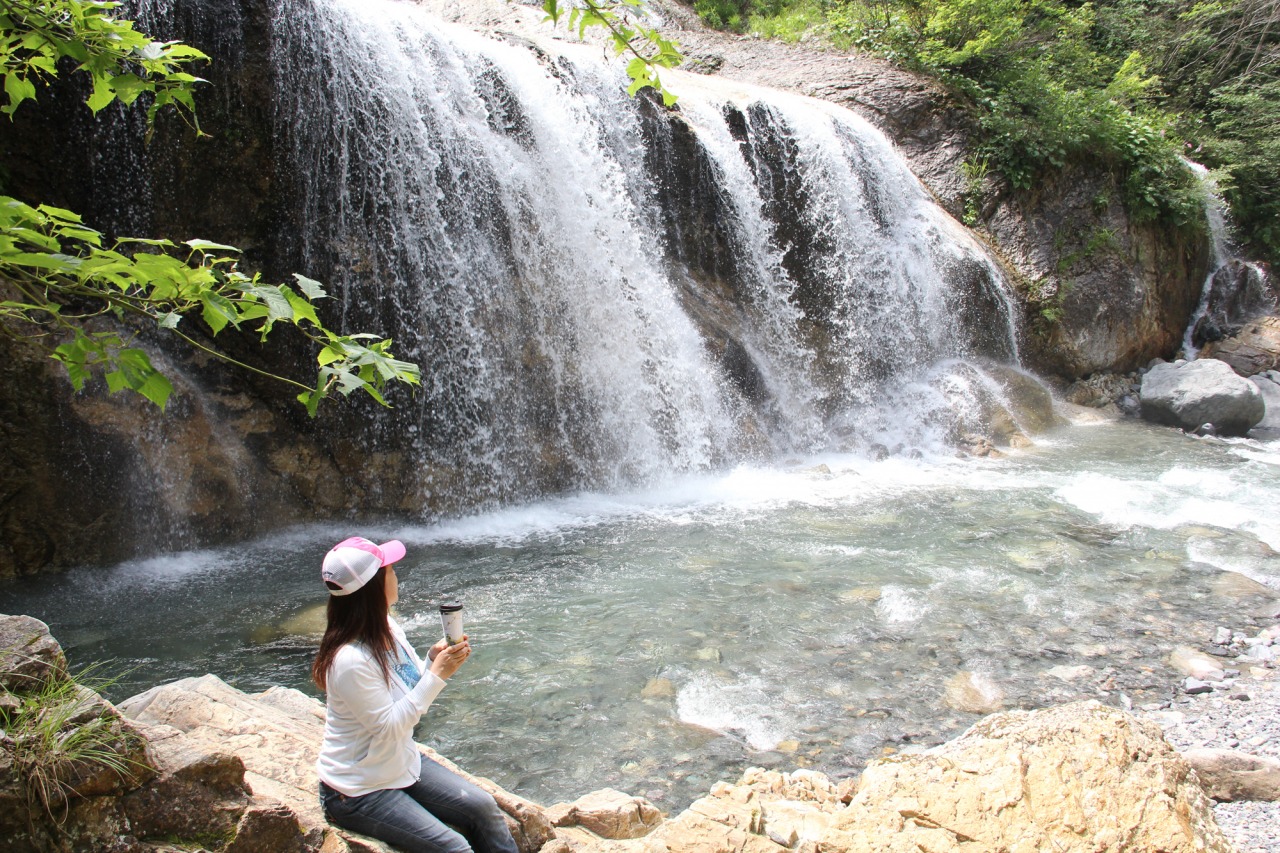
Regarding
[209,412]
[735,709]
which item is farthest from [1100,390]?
[209,412]

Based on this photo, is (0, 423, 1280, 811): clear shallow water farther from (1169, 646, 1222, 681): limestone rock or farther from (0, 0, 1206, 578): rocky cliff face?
(0, 0, 1206, 578): rocky cliff face

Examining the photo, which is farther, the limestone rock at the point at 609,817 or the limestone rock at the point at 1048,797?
the limestone rock at the point at 609,817

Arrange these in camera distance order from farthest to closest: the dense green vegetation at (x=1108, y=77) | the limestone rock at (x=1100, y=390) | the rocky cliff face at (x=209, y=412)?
the dense green vegetation at (x=1108, y=77), the limestone rock at (x=1100, y=390), the rocky cliff face at (x=209, y=412)

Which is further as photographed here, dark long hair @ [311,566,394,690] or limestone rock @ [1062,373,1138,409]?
limestone rock @ [1062,373,1138,409]

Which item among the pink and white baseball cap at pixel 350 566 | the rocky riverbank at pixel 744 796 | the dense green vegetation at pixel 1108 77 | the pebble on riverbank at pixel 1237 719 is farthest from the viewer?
the dense green vegetation at pixel 1108 77

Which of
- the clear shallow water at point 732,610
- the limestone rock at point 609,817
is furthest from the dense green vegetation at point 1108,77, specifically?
the limestone rock at point 609,817

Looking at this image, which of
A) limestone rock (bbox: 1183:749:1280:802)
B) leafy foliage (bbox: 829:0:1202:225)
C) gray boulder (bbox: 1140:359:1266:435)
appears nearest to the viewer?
limestone rock (bbox: 1183:749:1280:802)

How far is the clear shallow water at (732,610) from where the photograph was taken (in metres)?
4.37

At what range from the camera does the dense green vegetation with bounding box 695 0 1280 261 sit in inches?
582

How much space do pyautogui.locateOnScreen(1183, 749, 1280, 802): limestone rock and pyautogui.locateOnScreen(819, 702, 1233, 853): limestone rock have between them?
1187 millimetres

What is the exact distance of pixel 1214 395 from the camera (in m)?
12.6

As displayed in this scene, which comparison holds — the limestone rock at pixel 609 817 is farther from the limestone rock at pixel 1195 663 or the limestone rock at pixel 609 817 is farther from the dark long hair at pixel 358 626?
the limestone rock at pixel 1195 663

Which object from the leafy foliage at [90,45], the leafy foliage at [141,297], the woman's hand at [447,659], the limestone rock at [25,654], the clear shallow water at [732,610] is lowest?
the clear shallow water at [732,610]

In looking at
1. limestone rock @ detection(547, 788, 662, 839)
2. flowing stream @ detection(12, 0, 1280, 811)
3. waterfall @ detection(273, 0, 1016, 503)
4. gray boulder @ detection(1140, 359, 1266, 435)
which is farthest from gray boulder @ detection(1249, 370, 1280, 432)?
limestone rock @ detection(547, 788, 662, 839)
